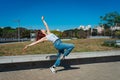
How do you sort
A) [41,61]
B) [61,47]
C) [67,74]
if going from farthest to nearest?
[41,61] → [61,47] → [67,74]

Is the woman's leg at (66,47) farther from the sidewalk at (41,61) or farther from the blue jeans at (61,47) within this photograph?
the sidewalk at (41,61)

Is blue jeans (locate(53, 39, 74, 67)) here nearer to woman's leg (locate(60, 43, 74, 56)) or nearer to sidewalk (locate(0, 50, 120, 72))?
woman's leg (locate(60, 43, 74, 56))

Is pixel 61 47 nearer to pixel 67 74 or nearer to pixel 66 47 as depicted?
pixel 66 47

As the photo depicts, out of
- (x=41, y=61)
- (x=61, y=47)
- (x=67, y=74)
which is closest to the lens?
(x=67, y=74)

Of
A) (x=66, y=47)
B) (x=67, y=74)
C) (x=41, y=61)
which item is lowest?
(x=67, y=74)

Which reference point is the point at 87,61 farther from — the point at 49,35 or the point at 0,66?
the point at 0,66

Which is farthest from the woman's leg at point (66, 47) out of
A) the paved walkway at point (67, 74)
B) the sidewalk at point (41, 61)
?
the sidewalk at point (41, 61)

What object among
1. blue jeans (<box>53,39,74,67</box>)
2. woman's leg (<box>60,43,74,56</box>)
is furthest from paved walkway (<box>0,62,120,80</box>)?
woman's leg (<box>60,43,74,56</box>)

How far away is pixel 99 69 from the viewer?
546cm

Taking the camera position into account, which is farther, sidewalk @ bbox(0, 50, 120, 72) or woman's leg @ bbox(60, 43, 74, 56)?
sidewalk @ bbox(0, 50, 120, 72)

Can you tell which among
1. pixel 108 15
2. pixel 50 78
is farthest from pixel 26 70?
pixel 108 15

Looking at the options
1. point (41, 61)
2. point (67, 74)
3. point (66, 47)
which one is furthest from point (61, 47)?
point (41, 61)

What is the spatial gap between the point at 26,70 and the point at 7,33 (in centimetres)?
7505

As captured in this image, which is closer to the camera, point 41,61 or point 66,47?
point 66,47
